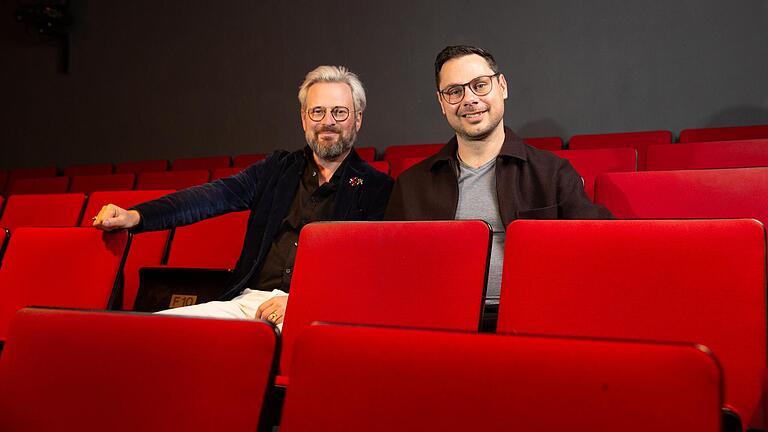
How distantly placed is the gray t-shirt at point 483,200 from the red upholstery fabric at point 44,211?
44 centimetres

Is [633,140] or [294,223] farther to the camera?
[633,140]

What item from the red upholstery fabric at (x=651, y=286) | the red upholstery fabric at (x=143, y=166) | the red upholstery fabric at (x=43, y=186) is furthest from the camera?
the red upholstery fabric at (x=143, y=166)

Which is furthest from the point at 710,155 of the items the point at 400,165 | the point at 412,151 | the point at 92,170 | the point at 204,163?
the point at 92,170

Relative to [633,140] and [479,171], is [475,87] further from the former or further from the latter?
[633,140]

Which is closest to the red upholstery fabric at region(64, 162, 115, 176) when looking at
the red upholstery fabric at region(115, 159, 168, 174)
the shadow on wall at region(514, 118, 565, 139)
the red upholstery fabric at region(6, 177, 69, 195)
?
the red upholstery fabric at region(115, 159, 168, 174)

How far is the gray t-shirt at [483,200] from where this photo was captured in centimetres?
42

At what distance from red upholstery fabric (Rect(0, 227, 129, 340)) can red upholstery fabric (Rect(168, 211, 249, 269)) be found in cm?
17

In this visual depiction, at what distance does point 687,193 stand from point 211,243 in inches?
16.3

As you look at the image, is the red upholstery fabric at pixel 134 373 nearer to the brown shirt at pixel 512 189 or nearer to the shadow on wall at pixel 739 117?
the brown shirt at pixel 512 189

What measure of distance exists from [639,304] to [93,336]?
21 cm

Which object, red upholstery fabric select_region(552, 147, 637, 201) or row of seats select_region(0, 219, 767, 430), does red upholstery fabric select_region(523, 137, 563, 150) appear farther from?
row of seats select_region(0, 219, 767, 430)

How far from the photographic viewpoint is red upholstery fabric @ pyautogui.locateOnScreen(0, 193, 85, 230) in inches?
26.9

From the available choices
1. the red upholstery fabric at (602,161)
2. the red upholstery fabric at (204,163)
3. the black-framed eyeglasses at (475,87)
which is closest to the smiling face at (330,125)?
the black-framed eyeglasses at (475,87)

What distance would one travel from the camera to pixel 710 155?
609 millimetres
